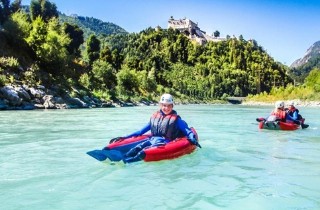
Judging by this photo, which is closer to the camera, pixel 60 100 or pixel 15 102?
pixel 15 102

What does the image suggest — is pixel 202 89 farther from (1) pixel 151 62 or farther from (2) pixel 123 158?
(2) pixel 123 158

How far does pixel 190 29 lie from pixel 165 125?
170917 millimetres

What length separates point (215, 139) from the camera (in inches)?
571

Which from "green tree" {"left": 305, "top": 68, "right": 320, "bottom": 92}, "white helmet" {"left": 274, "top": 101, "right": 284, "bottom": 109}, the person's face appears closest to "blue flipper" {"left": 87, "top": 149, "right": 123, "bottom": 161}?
the person's face

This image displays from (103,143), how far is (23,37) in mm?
33144

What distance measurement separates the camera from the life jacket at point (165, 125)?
951 centimetres

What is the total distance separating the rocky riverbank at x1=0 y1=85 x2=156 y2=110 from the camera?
97.0 feet

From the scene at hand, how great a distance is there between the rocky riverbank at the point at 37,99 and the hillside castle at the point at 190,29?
5383 inches

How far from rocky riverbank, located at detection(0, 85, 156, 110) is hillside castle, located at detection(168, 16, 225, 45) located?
137m

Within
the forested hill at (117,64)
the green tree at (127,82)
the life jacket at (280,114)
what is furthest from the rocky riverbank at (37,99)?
the life jacket at (280,114)

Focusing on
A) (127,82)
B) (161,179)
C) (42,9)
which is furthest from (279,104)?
(42,9)

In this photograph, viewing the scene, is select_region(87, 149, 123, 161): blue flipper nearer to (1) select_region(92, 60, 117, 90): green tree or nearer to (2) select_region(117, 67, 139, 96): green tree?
(1) select_region(92, 60, 117, 90): green tree

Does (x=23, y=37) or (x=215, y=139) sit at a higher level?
(x=23, y=37)

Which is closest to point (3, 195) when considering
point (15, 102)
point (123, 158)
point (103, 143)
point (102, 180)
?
point (102, 180)
